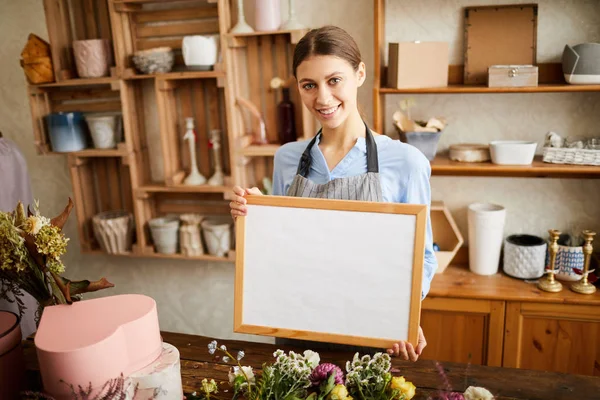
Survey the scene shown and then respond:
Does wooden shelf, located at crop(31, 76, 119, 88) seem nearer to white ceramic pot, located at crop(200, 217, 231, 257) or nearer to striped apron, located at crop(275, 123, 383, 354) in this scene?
white ceramic pot, located at crop(200, 217, 231, 257)

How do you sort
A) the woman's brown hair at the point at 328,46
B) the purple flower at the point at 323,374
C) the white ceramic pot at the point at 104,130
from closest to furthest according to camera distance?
the purple flower at the point at 323,374 → the woman's brown hair at the point at 328,46 → the white ceramic pot at the point at 104,130

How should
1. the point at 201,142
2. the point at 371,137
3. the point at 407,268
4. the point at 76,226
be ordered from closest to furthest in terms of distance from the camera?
the point at 407,268 < the point at 371,137 < the point at 201,142 < the point at 76,226

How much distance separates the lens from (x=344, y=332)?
1296 millimetres

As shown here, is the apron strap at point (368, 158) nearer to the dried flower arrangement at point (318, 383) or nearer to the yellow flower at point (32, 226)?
the dried flower arrangement at point (318, 383)

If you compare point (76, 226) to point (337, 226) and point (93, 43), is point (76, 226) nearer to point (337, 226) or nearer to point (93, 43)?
point (93, 43)

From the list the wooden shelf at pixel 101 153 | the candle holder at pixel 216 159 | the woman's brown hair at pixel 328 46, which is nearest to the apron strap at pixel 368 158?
the woman's brown hair at pixel 328 46

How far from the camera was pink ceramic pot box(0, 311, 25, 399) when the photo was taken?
1.20m

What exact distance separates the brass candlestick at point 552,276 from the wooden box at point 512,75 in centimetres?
67

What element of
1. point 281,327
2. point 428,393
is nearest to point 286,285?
point 281,327

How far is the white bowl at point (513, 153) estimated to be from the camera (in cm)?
234

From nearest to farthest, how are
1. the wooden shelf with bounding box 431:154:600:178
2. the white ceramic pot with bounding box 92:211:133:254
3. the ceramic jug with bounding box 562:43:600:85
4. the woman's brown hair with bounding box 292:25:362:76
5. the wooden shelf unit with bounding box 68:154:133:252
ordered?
the woman's brown hair with bounding box 292:25:362:76 < the ceramic jug with bounding box 562:43:600:85 < the wooden shelf with bounding box 431:154:600:178 < the white ceramic pot with bounding box 92:211:133:254 < the wooden shelf unit with bounding box 68:154:133:252

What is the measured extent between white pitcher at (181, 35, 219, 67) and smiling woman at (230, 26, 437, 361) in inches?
45.5

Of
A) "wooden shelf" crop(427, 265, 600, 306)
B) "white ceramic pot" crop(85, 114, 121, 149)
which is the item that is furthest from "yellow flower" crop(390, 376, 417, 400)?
"white ceramic pot" crop(85, 114, 121, 149)

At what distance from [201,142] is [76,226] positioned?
104 cm
